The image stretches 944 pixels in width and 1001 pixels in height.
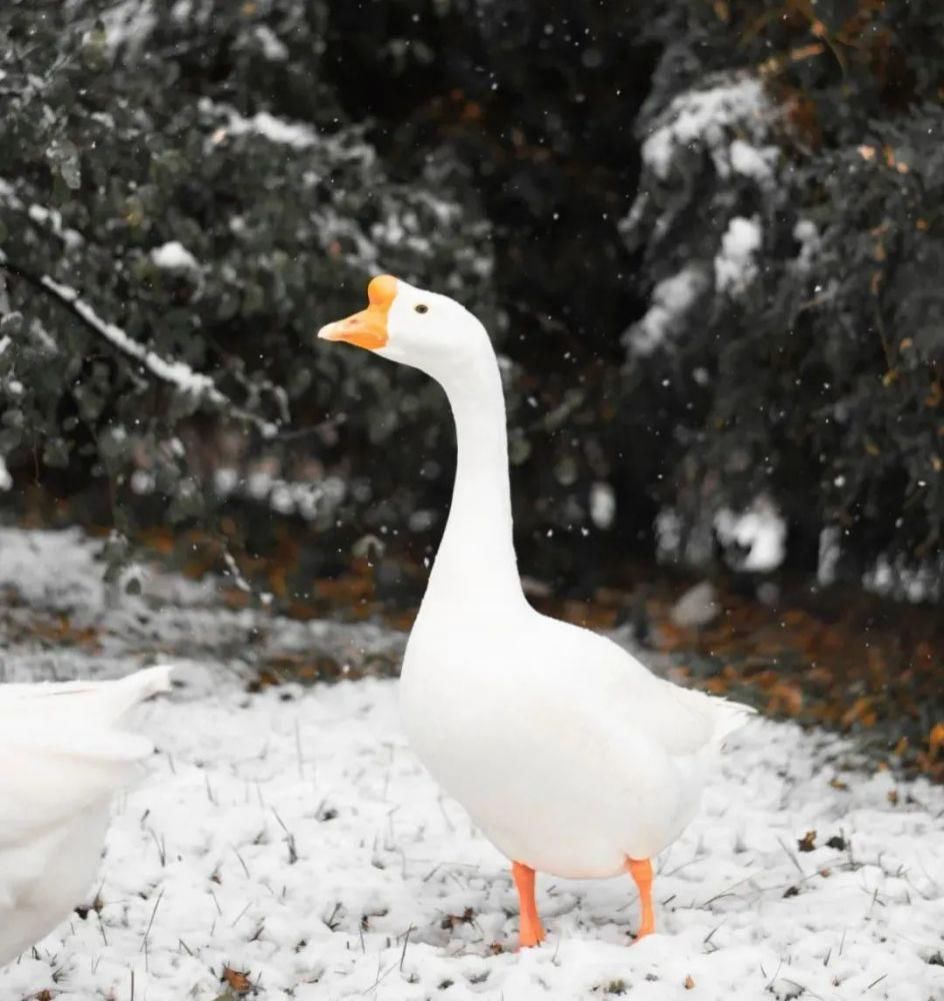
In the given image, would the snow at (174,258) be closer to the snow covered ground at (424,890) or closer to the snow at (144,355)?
the snow at (144,355)

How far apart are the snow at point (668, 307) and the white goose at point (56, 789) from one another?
5566 mm

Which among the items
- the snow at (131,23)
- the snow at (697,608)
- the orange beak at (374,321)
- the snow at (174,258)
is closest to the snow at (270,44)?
the snow at (131,23)

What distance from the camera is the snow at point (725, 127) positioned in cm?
787

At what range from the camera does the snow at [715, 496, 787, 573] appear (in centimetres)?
900

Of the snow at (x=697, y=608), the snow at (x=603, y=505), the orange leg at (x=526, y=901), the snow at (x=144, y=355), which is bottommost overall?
the snow at (x=697, y=608)

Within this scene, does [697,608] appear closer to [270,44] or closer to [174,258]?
[270,44]

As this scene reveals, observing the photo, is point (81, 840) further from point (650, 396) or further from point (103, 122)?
point (650, 396)

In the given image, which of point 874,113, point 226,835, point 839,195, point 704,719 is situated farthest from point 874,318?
point 226,835

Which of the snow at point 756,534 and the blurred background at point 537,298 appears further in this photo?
the snow at point 756,534

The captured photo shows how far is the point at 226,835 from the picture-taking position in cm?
541

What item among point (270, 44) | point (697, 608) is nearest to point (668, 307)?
point (697, 608)

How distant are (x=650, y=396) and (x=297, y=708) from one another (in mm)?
3169

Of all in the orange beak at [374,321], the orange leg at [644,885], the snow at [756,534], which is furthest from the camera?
the snow at [756,534]

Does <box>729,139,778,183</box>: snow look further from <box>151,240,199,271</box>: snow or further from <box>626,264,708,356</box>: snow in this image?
<box>151,240,199,271</box>: snow
